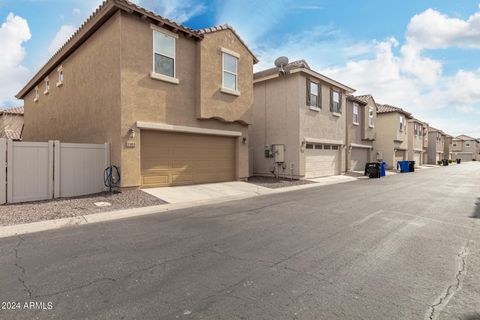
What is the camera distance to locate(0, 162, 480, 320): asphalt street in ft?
9.97

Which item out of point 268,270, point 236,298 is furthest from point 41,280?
point 268,270

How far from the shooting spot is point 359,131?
2634 centimetres

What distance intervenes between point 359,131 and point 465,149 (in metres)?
87.1

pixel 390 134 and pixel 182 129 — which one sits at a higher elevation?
pixel 390 134

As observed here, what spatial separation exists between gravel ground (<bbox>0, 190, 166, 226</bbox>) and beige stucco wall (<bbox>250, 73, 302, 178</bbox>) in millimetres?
10477

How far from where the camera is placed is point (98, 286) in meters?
3.54

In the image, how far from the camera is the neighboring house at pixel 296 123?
17.8m

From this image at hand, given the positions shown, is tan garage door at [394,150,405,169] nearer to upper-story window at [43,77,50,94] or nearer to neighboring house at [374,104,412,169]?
neighboring house at [374,104,412,169]

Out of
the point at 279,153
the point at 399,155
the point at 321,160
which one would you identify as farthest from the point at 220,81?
the point at 399,155

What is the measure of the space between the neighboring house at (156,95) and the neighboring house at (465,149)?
99309 millimetres

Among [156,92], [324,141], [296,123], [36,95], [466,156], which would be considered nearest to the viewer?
[156,92]

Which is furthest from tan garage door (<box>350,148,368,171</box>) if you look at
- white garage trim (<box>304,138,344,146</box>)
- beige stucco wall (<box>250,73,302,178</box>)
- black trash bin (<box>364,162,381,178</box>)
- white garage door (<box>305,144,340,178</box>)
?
beige stucco wall (<box>250,73,302,178</box>)

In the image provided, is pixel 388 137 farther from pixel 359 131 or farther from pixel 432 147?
pixel 432 147

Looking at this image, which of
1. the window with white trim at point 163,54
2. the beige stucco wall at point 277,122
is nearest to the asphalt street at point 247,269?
the window with white trim at point 163,54
